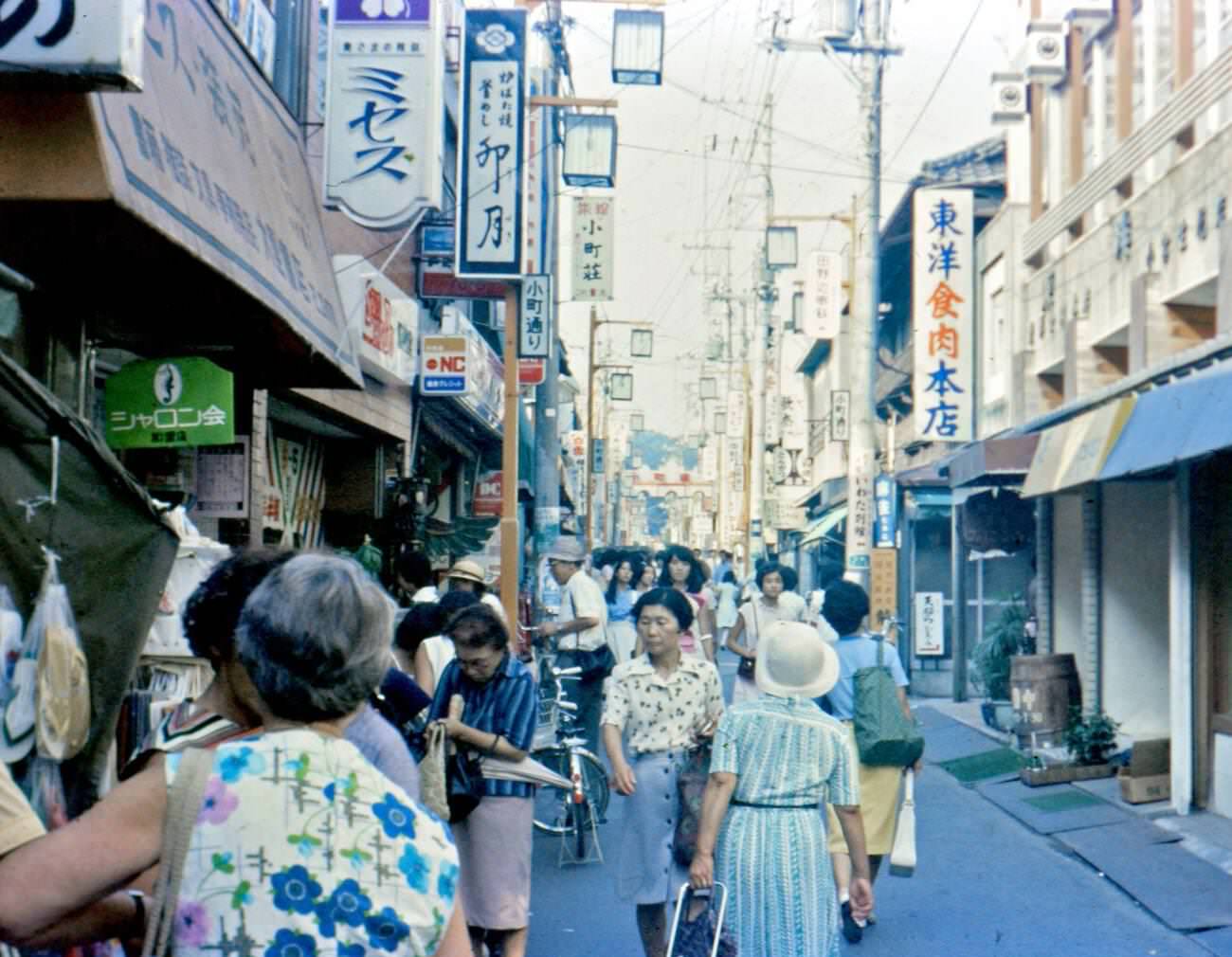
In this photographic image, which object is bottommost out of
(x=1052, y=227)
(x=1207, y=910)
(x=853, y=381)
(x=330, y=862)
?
(x=1207, y=910)

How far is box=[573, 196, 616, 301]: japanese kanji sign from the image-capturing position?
22.0 m

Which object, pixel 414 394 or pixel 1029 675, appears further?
pixel 414 394

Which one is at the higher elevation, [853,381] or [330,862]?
[853,381]

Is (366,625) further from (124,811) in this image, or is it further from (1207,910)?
(1207,910)

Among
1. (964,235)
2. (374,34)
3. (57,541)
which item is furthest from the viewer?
(964,235)

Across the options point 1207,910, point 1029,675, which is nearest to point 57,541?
point 1207,910

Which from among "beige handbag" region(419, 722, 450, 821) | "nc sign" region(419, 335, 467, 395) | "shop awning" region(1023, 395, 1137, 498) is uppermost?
"nc sign" region(419, 335, 467, 395)

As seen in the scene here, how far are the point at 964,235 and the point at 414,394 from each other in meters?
7.13

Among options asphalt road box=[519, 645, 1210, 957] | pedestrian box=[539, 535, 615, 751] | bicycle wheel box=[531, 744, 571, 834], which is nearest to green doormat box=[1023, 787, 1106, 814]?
asphalt road box=[519, 645, 1210, 957]

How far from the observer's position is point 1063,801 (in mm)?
12812

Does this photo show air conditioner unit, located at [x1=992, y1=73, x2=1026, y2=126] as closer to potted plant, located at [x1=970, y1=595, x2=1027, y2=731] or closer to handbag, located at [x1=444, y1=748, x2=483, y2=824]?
potted plant, located at [x1=970, y1=595, x2=1027, y2=731]

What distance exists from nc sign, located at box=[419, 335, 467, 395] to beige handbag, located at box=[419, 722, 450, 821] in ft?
34.0

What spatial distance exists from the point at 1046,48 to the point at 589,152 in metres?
5.41

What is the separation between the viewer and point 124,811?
243 cm
